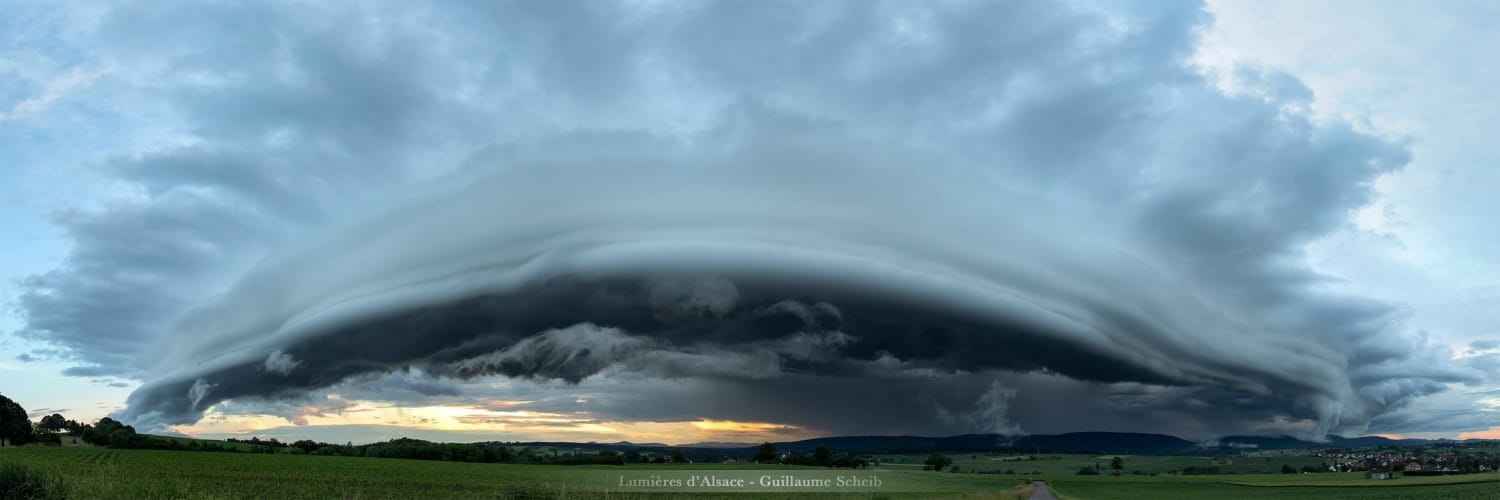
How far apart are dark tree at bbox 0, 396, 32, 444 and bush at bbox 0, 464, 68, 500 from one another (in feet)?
520

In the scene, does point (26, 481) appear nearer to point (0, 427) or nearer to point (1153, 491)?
point (1153, 491)

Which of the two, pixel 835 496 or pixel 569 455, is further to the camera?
pixel 569 455

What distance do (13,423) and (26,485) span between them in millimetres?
165013

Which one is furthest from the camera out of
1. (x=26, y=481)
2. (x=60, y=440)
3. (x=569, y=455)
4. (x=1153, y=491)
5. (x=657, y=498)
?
(x=60, y=440)

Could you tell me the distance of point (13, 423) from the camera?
15338cm

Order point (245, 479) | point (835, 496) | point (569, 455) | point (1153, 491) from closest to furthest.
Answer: point (245, 479), point (835, 496), point (1153, 491), point (569, 455)

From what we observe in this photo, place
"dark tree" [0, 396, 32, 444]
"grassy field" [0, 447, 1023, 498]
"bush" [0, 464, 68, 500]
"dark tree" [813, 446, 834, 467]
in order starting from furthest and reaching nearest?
1. "dark tree" [813, 446, 834, 467]
2. "dark tree" [0, 396, 32, 444]
3. "grassy field" [0, 447, 1023, 498]
4. "bush" [0, 464, 68, 500]

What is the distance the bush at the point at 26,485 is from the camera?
32.3 m

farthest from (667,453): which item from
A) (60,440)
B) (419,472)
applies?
(60,440)

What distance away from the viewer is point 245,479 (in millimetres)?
63656

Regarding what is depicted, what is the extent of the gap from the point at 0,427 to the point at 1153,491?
199m

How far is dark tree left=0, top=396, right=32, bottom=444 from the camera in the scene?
15112 centimetres

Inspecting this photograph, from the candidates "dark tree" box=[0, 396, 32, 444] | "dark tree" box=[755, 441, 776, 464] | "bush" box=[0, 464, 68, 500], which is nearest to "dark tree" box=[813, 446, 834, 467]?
"dark tree" box=[755, 441, 776, 464]

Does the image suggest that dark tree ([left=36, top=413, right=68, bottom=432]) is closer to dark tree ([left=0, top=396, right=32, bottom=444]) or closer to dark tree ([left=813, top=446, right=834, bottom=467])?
dark tree ([left=0, top=396, right=32, bottom=444])
